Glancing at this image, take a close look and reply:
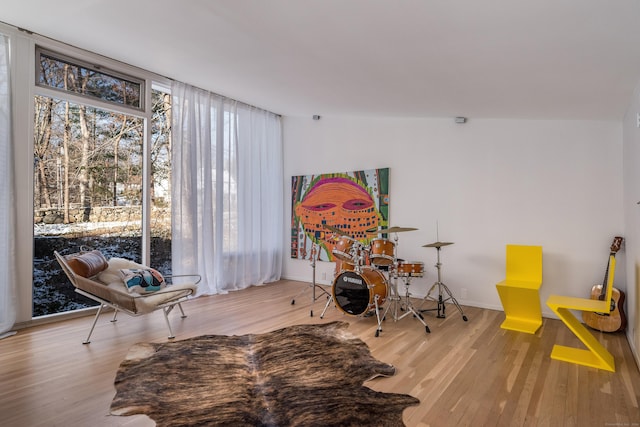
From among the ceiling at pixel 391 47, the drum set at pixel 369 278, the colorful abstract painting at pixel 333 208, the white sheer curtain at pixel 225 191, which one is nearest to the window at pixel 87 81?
the ceiling at pixel 391 47

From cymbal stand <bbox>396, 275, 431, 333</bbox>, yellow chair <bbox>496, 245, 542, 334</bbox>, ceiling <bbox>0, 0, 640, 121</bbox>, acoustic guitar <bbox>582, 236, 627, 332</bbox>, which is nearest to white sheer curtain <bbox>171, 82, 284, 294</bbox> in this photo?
ceiling <bbox>0, 0, 640, 121</bbox>

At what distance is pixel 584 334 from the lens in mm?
2904

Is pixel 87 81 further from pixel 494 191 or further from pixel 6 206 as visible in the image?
pixel 494 191

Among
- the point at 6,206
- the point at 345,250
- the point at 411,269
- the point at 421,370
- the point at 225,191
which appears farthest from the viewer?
the point at 225,191

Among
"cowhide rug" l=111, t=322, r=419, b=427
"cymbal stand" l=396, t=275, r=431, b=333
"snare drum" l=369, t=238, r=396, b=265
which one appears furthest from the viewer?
"snare drum" l=369, t=238, r=396, b=265

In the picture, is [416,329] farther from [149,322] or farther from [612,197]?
[149,322]

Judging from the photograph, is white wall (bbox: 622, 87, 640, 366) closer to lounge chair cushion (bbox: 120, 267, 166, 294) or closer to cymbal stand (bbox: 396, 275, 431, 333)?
cymbal stand (bbox: 396, 275, 431, 333)

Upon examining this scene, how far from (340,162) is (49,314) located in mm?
4344

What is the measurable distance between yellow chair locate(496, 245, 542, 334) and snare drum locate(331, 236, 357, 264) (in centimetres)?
160

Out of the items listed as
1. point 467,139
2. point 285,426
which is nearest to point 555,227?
point 467,139

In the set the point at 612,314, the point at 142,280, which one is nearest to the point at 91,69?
the point at 142,280

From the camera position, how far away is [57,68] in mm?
3998

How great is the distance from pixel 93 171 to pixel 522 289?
16.5 feet

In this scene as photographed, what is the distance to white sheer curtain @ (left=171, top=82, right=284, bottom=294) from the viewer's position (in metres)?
4.99
